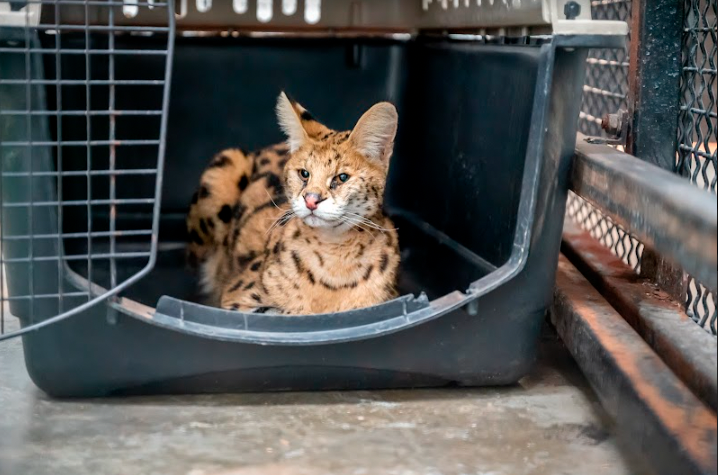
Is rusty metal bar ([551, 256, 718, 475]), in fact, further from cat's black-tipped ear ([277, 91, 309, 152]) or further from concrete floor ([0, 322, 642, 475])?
cat's black-tipped ear ([277, 91, 309, 152])

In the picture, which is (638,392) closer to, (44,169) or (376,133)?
(376,133)

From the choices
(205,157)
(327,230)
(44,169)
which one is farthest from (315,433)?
(205,157)

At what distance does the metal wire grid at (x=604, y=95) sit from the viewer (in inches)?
101

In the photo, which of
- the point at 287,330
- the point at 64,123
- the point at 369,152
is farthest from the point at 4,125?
the point at 369,152

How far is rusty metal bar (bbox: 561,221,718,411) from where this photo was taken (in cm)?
159

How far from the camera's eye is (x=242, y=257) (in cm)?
264

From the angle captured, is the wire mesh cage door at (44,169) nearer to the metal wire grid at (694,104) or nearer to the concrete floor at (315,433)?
the concrete floor at (315,433)

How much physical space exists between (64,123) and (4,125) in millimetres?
386

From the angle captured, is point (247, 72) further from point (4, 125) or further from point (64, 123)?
point (4, 125)

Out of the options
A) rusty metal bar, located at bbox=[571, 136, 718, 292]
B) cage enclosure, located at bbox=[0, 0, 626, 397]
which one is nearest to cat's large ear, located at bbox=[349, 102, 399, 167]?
cage enclosure, located at bbox=[0, 0, 626, 397]

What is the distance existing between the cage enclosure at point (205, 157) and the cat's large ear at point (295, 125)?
31 centimetres

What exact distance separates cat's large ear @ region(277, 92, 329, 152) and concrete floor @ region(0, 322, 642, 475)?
664 mm

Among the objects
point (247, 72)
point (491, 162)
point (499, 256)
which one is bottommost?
point (499, 256)

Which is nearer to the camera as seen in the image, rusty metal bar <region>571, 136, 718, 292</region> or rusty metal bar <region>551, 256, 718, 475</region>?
rusty metal bar <region>571, 136, 718, 292</region>
